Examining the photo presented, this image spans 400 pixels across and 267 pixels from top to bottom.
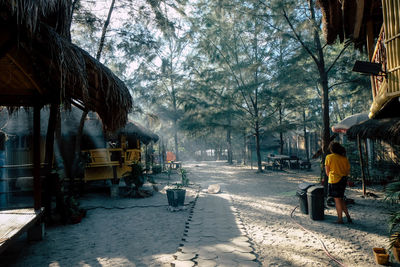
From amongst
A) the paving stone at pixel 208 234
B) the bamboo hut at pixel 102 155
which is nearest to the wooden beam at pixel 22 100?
the bamboo hut at pixel 102 155

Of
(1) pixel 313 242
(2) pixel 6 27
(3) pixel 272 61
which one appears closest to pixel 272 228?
(1) pixel 313 242

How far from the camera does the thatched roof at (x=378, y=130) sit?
7841 millimetres

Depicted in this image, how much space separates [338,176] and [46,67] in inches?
227

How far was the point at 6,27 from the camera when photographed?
2660mm

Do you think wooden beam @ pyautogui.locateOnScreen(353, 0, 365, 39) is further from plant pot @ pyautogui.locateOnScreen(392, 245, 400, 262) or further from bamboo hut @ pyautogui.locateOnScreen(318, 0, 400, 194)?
plant pot @ pyautogui.locateOnScreen(392, 245, 400, 262)

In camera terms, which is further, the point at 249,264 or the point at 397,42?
the point at 249,264

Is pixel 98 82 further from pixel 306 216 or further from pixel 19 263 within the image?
pixel 306 216

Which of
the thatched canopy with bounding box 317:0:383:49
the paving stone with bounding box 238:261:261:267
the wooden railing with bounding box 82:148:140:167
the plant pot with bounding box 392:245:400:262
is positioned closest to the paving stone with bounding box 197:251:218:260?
the paving stone with bounding box 238:261:261:267

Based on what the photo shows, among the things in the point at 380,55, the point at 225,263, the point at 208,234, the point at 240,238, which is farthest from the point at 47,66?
the point at 380,55

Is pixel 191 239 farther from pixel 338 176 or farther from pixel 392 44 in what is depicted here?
pixel 392 44

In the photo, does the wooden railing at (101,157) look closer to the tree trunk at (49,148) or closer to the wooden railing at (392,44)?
the tree trunk at (49,148)

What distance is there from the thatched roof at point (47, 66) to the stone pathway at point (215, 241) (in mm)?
→ 2646

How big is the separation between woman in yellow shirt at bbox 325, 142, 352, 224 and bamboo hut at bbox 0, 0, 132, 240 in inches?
173

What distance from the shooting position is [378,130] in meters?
8.17
